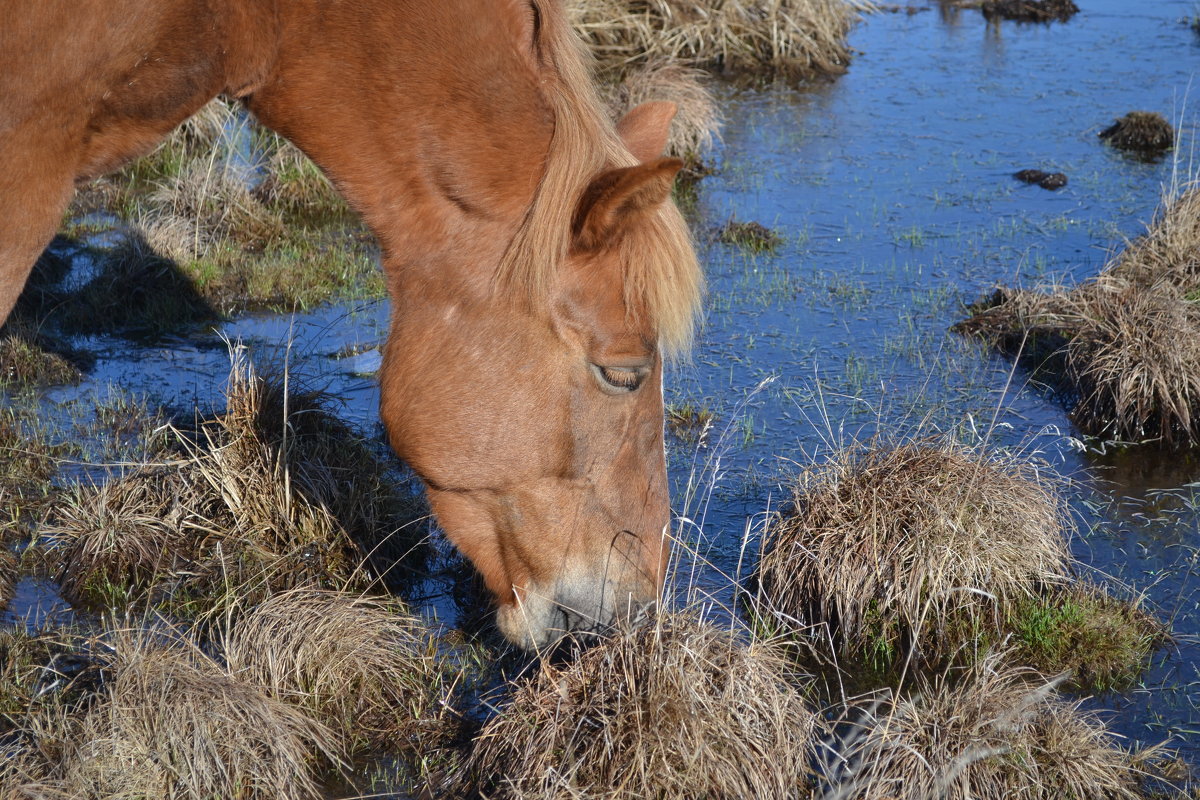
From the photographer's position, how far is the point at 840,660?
3.82 meters

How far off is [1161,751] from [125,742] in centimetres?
283

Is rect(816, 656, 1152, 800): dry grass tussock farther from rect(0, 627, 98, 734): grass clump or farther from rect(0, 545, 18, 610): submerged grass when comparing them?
rect(0, 545, 18, 610): submerged grass

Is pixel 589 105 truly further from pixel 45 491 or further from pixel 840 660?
pixel 45 491

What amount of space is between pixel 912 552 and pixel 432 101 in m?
2.28

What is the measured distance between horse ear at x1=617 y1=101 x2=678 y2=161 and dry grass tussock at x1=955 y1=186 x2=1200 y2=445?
Result: 2512 mm

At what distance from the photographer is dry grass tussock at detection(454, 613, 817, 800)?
2.83m

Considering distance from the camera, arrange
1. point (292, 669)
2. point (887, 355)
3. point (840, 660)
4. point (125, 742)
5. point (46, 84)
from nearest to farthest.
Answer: point (46, 84), point (125, 742), point (292, 669), point (840, 660), point (887, 355)

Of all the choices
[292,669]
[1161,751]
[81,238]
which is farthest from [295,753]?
[81,238]

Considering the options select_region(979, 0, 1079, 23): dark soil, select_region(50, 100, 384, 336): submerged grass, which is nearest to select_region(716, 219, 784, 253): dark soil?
select_region(50, 100, 384, 336): submerged grass

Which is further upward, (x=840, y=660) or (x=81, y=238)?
(x=81, y=238)

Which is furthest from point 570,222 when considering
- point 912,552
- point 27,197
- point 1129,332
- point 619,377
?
point 1129,332

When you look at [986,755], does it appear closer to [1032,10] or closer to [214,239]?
[214,239]

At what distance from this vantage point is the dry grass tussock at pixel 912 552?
12.5 ft

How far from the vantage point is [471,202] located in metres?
2.56
